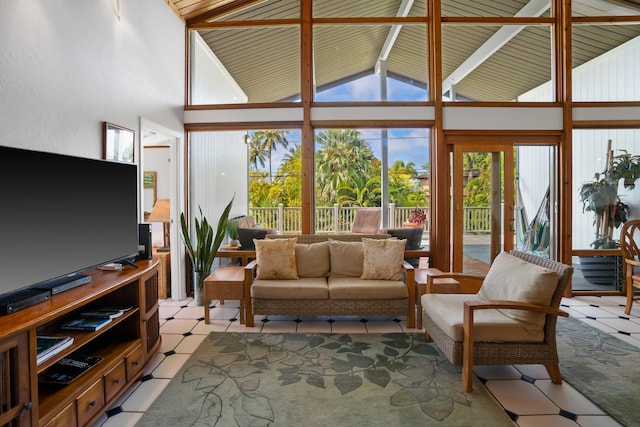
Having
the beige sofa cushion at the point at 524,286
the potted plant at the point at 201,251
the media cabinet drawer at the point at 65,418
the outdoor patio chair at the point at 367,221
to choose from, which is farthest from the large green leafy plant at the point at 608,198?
the media cabinet drawer at the point at 65,418

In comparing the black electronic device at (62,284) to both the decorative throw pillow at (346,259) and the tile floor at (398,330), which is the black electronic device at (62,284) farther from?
the decorative throw pillow at (346,259)

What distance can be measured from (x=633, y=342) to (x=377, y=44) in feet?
13.9

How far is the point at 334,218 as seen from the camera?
5.29 meters

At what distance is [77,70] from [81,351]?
2040 mm

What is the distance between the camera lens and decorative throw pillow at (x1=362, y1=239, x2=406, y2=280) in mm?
3654

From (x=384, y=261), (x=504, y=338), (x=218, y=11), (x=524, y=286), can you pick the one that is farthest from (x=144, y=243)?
(x=218, y=11)

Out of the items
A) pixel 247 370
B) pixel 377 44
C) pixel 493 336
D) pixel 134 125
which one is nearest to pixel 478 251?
pixel 493 336

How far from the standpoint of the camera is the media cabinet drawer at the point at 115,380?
2.04 m

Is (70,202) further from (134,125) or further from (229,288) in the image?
(229,288)

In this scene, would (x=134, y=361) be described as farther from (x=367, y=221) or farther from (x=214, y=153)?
(x=367, y=221)

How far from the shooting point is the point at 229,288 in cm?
364

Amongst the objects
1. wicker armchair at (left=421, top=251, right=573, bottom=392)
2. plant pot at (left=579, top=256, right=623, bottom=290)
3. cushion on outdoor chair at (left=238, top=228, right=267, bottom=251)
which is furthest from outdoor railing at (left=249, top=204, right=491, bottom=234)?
wicker armchair at (left=421, top=251, right=573, bottom=392)

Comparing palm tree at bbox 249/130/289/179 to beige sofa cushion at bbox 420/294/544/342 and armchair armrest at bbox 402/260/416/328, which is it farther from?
beige sofa cushion at bbox 420/294/544/342

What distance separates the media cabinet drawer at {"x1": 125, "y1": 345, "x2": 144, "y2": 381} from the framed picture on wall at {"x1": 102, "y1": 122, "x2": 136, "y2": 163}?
5.34 ft
